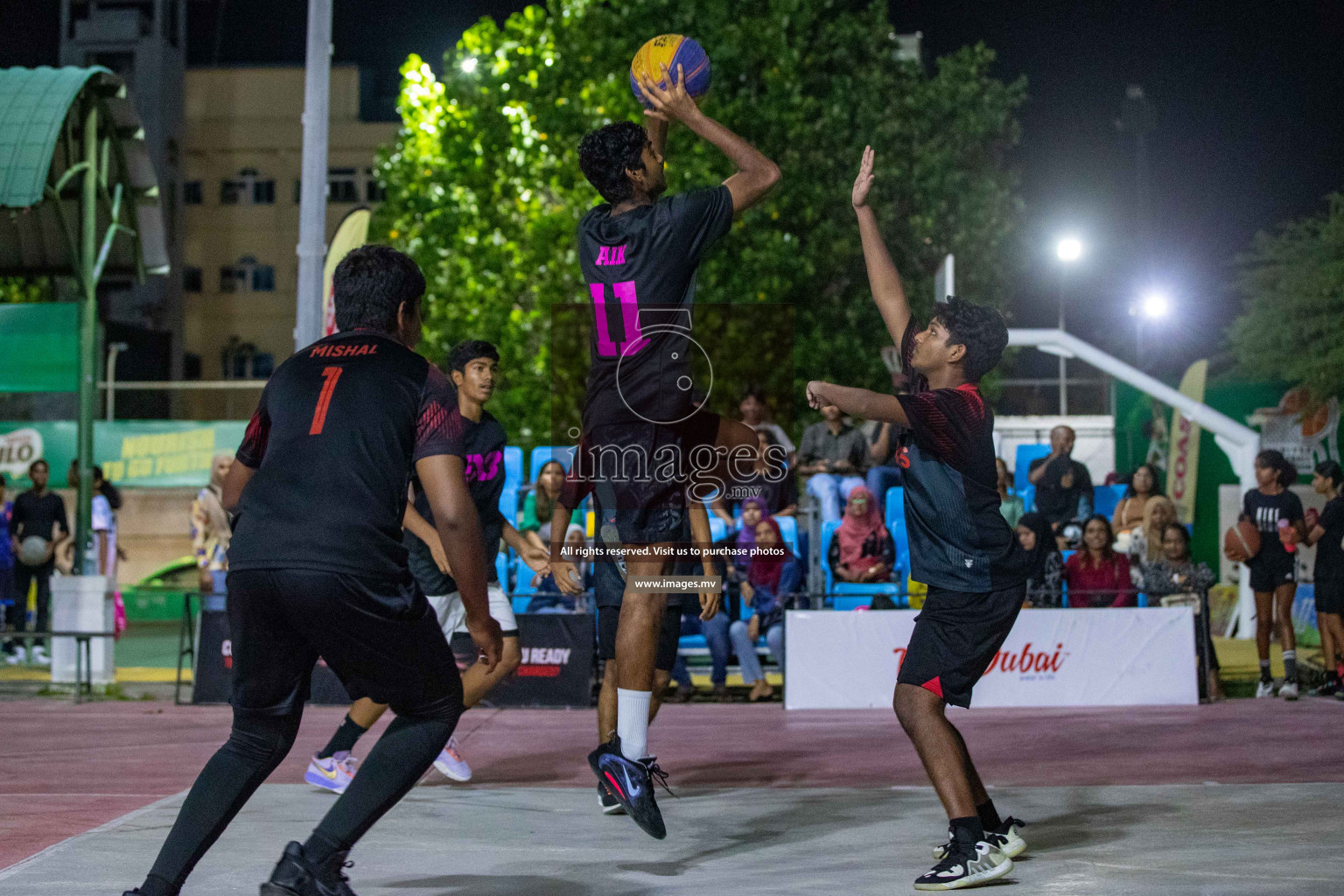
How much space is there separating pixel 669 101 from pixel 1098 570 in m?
8.79

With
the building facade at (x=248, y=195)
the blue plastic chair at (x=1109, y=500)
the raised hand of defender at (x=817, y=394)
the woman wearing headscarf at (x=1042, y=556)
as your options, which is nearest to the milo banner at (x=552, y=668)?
the woman wearing headscarf at (x=1042, y=556)

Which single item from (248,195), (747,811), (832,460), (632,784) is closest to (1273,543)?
(832,460)

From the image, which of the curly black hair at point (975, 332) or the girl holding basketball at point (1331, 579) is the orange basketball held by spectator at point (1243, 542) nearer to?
the girl holding basketball at point (1331, 579)

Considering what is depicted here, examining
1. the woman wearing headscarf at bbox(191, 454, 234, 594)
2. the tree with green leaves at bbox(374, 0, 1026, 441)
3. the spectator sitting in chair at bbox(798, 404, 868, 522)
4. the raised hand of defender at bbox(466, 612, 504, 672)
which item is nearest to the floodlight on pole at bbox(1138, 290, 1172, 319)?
the tree with green leaves at bbox(374, 0, 1026, 441)

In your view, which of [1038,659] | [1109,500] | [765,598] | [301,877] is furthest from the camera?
[1109,500]

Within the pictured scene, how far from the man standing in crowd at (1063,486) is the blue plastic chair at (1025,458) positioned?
15.0 ft

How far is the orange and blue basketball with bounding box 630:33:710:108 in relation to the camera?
5590 mm

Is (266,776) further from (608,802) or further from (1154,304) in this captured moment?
(1154,304)

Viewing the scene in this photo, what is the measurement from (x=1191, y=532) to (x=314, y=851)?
62.0ft

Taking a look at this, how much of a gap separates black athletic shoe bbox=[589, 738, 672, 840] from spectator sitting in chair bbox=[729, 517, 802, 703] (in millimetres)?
6821

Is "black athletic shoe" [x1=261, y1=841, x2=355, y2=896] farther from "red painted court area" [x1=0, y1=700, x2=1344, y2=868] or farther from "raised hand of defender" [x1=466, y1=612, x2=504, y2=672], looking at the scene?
"red painted court area" [x1=0, y1=700, x2=1344, y2=868]

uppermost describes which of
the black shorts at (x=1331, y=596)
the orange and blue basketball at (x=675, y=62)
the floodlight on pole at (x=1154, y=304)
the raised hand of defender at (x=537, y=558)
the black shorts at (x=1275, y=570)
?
the floodlight on pole at (x=1154, y=304)

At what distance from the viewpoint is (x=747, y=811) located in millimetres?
6285

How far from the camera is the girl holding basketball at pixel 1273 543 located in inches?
491
